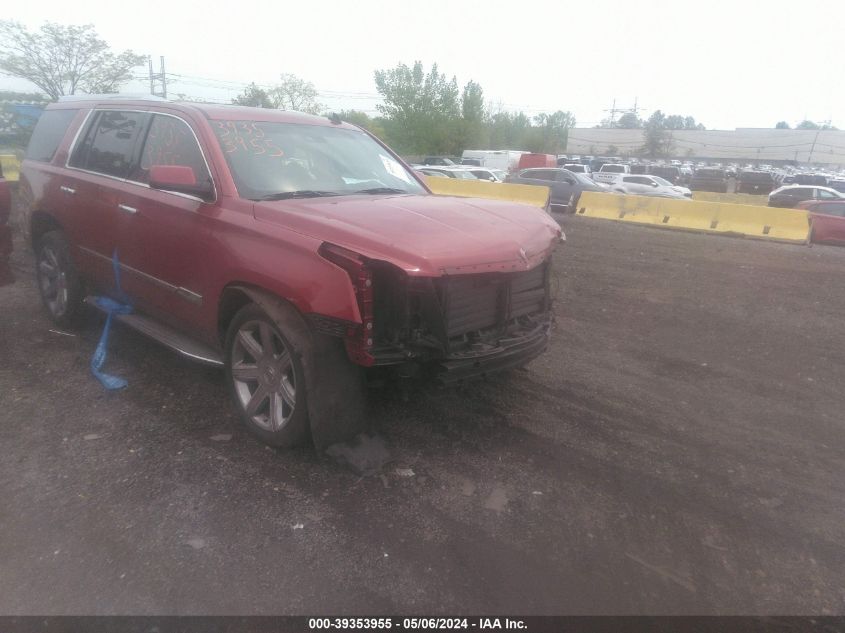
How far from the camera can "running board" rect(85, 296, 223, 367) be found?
13.0ft

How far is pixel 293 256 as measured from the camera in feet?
10.8

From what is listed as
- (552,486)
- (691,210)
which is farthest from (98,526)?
(691,210)

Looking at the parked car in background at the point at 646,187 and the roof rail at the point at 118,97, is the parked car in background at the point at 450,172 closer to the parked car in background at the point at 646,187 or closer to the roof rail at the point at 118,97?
the parked car in background at the point at 646,187

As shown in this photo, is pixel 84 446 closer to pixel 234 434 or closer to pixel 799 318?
pixel 234 434

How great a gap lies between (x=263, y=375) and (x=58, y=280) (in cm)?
300

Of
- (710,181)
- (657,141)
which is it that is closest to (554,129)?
(657,141)

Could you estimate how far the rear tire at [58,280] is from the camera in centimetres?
529

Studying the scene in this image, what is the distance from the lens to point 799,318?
6.88 metres

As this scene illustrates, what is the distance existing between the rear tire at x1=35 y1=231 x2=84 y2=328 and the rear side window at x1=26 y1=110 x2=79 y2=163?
0.74 metres

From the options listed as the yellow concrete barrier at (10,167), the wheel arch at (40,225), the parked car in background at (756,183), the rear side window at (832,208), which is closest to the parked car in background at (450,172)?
the rear side window at (832,208)

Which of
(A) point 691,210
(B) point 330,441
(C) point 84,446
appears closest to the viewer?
(B) point 330,441

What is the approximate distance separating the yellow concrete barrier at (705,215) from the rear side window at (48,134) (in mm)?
12770

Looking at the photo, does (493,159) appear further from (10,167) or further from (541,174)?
(10,167)

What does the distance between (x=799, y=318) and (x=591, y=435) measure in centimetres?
431
